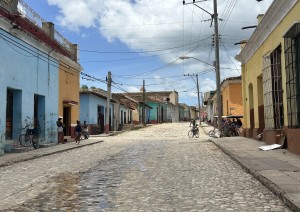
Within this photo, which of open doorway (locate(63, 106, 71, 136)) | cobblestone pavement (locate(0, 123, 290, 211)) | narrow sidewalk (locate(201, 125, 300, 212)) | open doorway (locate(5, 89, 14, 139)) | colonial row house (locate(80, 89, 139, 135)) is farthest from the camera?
colonial row house (locate(80, 89, 139, 135))

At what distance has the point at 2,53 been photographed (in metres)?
16.5

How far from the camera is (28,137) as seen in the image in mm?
18922

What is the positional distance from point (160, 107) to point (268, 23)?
65.4 meters

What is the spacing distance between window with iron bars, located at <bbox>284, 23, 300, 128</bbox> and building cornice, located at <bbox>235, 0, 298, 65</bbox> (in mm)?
1102

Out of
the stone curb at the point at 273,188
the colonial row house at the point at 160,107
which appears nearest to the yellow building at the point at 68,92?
the stone curb at the point at 273,188

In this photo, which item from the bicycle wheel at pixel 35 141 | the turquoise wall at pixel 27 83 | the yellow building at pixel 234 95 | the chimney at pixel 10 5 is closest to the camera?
the turquoise wall at pixel 27 83

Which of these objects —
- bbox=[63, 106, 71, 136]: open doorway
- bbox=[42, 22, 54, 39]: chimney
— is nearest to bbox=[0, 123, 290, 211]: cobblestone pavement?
bbox=[42, 22, 54, 39]: chimney

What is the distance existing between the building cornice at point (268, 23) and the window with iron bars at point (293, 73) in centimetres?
110

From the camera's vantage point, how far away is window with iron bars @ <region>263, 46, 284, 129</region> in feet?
54.4

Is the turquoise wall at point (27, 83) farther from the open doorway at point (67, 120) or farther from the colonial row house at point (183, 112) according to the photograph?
the colonial row house at point (183, 112)

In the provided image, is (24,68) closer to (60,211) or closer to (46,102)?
(46,102)

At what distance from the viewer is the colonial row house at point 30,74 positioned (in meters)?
17.0

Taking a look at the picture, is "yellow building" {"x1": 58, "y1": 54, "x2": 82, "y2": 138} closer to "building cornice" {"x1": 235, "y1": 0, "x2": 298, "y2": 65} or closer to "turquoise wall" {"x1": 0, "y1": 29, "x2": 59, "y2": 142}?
"turquoise wall" {"x1": 0, "y1": 29, "x2": 59, "y2": 142}

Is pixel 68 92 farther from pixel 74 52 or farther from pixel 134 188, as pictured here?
pixel 134 188
